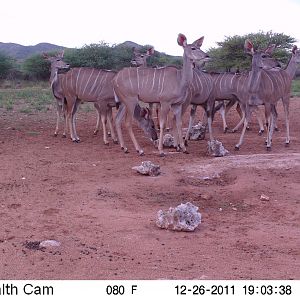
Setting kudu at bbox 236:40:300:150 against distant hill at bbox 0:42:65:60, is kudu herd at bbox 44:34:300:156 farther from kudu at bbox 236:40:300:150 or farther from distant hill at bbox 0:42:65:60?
distant hill at bbox 0:42:65:60

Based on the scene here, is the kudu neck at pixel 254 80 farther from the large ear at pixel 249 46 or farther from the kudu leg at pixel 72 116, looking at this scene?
the kudu leg at pixel 72 116

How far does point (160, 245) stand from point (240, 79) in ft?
23.3

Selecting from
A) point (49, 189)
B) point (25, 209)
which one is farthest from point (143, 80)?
point (25, 209)

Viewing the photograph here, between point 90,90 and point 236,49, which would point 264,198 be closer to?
point 90,90

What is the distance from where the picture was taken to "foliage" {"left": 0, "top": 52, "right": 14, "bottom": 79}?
36094mm

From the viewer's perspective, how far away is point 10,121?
14.5 m

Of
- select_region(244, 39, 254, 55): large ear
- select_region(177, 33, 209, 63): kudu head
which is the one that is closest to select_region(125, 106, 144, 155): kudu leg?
select_region(177, 33, 209, 63): kudu head

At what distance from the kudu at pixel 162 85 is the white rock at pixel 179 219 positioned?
163 inches

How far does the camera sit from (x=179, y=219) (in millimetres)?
5945

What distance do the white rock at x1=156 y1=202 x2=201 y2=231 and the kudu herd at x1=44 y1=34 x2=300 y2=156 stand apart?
399 cm

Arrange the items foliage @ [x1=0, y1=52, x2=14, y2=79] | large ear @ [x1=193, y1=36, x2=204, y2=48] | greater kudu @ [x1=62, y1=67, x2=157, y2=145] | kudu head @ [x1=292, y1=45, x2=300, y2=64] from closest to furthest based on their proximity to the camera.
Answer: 1. large ear @ [x1=193, y1=36, x2=204, y2=48]
2. greater kudu @ [x1=62, y1=67, x2=157, y2=145]
3. kudu head @ [x1=292, y1=45, x2=300, y2=64]
4. foliage @ [x1=0, y1=52, x2=14, y2=79]

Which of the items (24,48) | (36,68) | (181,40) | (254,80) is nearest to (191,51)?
(181,40)

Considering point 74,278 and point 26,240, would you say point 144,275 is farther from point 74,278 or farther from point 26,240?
point 26,240

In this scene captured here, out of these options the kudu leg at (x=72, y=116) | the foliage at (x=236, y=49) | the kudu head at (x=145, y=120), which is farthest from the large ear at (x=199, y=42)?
the foliage at (x=236, y=49)
